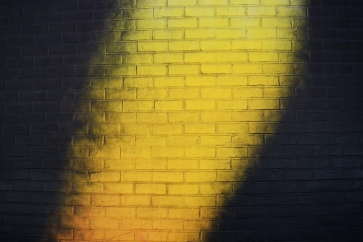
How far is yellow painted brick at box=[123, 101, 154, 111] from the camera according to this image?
2881mm

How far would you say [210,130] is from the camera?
2836 millimetres

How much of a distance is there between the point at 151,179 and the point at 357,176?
2.15 m

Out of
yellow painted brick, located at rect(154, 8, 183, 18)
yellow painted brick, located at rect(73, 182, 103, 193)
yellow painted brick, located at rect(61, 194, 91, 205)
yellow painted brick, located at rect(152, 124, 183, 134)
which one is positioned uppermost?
yellow painted brick, located at rect(154, 8, 183, 18)

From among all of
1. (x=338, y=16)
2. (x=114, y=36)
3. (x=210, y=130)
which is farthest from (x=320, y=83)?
(x=114, y=36)

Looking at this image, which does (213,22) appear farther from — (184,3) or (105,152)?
(105,152)

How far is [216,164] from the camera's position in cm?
282

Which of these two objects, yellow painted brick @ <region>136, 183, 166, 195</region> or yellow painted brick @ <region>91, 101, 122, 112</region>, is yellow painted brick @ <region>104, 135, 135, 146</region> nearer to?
yellow painted brick @ <region>91, 101, 122, 112</region>

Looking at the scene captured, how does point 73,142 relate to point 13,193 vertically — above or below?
above

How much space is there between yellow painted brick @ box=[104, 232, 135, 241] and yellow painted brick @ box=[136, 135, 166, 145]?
3.07 feet

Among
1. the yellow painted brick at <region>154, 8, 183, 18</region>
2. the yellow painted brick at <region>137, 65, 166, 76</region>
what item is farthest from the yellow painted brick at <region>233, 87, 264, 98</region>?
Answer: the yellow painted brick at <region>154, 8, 183, 18</region>

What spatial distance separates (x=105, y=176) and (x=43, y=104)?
3.45 ft

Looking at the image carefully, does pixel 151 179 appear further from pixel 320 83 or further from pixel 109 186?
pixel 320 83

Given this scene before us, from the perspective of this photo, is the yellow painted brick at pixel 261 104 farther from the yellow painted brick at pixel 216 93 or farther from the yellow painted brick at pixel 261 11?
the yellow painted brick at pixel 261 11

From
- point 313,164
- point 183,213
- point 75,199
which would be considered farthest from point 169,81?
point 313,164
